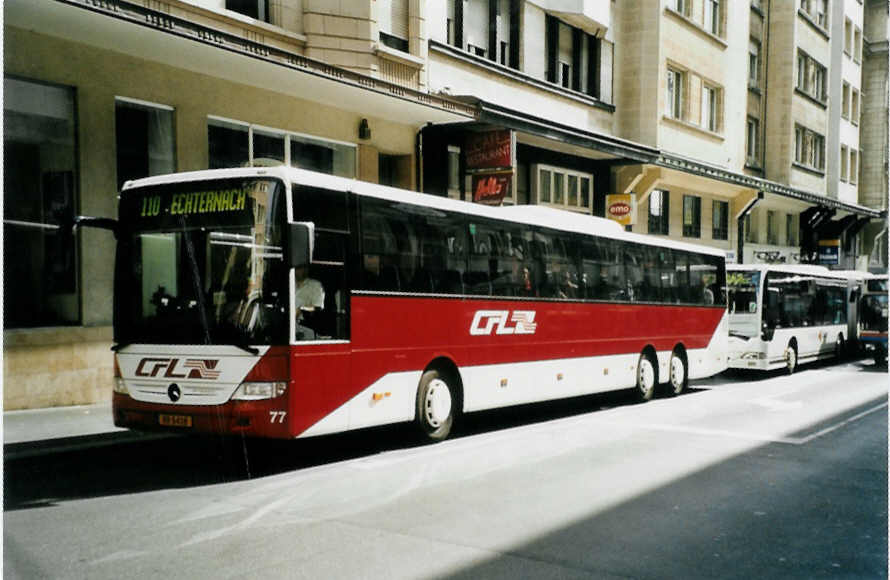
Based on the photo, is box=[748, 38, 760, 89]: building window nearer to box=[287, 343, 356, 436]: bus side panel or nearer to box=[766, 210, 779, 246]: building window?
box=[766, 210, 779, 246]: building window

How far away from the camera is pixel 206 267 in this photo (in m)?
8.66

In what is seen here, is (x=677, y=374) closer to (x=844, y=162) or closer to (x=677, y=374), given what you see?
(x=677, y=374)

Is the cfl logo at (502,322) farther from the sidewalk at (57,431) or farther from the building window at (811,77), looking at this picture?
the building window at (811,77)

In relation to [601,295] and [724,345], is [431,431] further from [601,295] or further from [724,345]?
[724,345]

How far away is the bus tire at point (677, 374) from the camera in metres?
17.2

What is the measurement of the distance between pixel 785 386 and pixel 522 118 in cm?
820

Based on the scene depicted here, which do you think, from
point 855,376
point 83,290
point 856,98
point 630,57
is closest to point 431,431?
point 83,290

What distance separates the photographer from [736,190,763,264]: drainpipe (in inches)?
1374

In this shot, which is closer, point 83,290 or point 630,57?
point 83,290

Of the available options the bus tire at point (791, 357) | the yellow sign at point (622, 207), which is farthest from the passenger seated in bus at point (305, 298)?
the yellow sign at point (622, 207)

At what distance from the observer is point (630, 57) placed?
91.3ft

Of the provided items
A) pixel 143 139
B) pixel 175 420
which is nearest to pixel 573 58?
pixel 143 139

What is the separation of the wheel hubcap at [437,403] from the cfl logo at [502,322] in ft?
3.07

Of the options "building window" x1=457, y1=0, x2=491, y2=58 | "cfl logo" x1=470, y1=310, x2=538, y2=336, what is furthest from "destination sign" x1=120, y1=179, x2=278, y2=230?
"building window" x1=457, y1=0, x2=491, y2=58
